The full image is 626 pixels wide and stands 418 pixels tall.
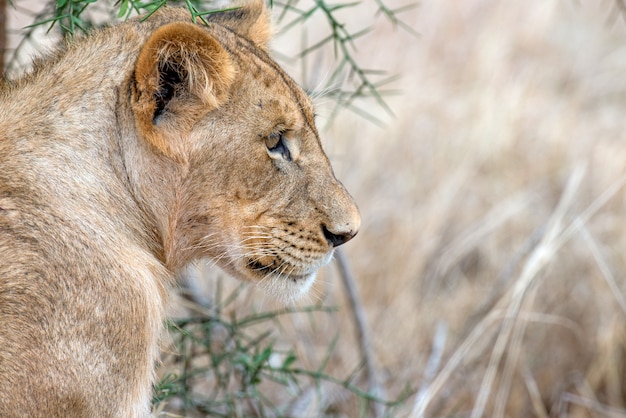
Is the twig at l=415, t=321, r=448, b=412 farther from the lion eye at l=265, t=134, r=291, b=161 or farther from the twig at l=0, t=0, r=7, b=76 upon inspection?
the twig at l=0, t=0, r=7, b=76

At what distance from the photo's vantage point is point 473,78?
6.93 meters

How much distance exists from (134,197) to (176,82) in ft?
1.04

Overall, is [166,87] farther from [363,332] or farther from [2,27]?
[363,332]

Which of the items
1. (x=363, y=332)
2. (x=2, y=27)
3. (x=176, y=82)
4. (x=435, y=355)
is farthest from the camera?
(x=435, y=355)

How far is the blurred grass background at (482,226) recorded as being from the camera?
4.34 metres

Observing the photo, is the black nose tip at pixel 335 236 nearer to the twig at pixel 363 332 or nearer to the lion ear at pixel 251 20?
the lion ear at pixel 251 20

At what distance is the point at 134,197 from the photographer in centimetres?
242

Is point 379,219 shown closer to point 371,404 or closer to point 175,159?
point 371,404

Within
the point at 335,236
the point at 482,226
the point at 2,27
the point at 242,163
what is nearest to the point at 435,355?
the point at 482,226

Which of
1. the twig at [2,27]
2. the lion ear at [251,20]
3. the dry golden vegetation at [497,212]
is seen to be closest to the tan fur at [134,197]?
the lion ear at [251,20]

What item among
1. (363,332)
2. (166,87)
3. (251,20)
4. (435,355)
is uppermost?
(251,20)

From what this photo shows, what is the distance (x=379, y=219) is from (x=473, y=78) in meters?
1.80

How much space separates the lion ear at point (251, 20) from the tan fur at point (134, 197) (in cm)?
11

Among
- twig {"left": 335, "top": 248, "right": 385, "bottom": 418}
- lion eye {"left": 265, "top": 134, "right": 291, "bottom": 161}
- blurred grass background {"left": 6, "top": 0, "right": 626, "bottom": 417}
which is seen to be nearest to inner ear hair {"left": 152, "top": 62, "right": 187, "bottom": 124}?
lion eye {"left": 265, "top": 134, "right": 291, "bottom": 161}
